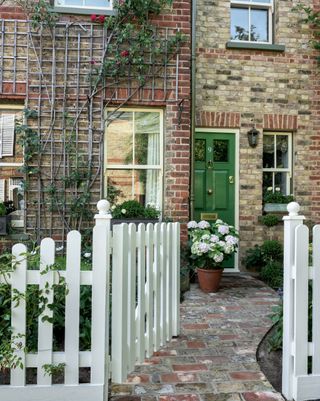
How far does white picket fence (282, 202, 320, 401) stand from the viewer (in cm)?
225

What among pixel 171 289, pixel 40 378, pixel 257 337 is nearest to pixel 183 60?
pixel 171 289

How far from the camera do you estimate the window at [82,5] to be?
16.0 feet

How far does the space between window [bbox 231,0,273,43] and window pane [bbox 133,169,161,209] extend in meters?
2.63

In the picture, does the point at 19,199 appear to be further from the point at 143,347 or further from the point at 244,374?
the point at 244,374

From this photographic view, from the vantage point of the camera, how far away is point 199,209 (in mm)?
5836

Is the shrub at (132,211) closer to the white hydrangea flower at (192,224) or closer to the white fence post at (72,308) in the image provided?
the white hydrangea flower at (192,224)

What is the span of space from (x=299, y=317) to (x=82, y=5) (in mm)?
4623

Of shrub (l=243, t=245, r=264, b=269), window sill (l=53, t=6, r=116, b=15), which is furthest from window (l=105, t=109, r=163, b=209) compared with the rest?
shrub (l=243, t=245, r=264, b=269)

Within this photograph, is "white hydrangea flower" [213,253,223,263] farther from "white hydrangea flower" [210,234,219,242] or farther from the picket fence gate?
the picket fence gate

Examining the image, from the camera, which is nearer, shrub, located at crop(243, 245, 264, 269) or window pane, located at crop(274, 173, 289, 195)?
shrub, located at crop(243, 245, 264, 269)

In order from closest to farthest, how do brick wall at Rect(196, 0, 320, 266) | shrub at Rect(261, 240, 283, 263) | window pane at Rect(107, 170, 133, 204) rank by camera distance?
window pane at Rect(107, 170, 133, 204)
shrub at Rect(261, 240, 283, 263)
brick wall at Rect(196, 0, 320, 266)

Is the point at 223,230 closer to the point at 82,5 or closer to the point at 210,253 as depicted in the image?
the point at 210,253

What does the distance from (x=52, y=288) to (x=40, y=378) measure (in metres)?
0.49

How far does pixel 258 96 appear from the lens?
5875mm
